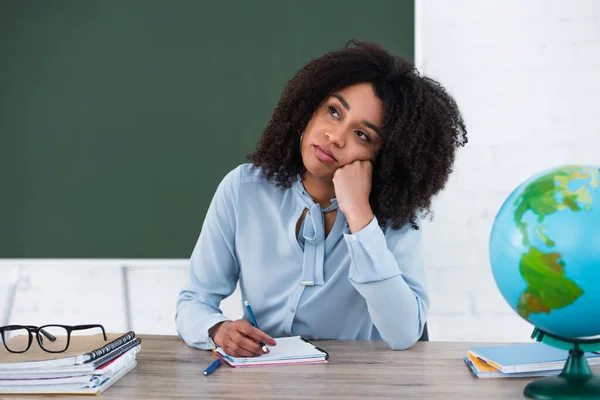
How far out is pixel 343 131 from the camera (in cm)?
166

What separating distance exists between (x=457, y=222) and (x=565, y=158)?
485 millimetres

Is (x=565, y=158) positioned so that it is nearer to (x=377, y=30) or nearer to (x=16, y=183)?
(x=377, y=30)

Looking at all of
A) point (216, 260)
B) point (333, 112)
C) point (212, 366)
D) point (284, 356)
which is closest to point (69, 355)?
point (212, 366)

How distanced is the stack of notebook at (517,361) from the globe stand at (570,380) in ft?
0.26

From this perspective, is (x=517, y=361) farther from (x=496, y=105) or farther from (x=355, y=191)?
(x=496, y=105)

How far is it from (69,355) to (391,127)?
963mm

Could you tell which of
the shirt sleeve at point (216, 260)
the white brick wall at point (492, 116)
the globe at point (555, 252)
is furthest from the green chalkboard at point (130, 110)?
the globe at point (555, 252)

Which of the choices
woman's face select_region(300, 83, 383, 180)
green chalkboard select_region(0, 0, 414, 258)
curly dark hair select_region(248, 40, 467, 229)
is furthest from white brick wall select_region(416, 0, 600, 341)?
woman's face select_region(300, 83, 383, 180)

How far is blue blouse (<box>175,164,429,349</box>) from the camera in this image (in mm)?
1699

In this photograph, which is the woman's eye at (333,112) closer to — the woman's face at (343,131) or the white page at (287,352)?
the woman's face at (343,131)

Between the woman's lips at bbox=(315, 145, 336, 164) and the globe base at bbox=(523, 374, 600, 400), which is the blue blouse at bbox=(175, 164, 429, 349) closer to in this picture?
the woman's lips at bbox=(315, 145, 336, 164)

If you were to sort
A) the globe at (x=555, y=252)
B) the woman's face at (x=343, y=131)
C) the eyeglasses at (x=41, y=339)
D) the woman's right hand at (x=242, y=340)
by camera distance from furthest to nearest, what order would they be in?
the woman's face at (x=343, y=131), the woman's right hand at (x=242, y=340), the eyeglasses at (x=41, y=339), the globe at (x=555, y=252)

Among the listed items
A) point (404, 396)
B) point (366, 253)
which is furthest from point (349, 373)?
point (366, 253)

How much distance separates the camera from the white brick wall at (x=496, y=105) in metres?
2.61
